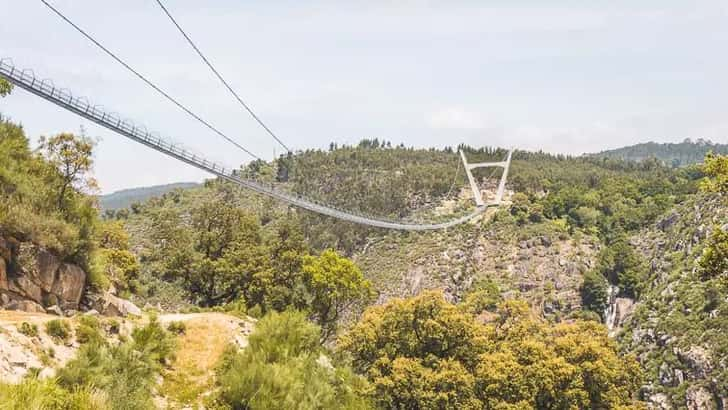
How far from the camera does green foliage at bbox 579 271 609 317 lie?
225 feet

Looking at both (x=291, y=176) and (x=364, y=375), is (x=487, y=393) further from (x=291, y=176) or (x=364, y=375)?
(x=291, y=176)

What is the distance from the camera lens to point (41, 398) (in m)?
6.85

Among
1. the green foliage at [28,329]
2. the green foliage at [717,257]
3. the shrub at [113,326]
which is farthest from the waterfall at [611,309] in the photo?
the green foliage at [28,329]

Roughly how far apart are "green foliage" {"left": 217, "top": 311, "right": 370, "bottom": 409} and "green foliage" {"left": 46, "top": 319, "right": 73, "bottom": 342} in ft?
12.3

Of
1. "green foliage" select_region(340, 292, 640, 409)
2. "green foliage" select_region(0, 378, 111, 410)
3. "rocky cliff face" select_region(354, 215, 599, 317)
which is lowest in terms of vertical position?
"green foliage" select_region(340, 292, 640, 409)

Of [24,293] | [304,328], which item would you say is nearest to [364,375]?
[304,328]

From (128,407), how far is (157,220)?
24121 millimetres

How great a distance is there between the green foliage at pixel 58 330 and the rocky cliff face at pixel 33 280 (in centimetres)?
390

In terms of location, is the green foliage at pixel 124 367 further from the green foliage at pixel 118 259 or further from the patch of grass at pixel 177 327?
the green foliage at pixel 118 259

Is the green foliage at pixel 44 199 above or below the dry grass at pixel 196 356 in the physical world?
above

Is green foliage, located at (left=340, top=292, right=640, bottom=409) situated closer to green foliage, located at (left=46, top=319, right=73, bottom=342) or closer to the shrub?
the shrub

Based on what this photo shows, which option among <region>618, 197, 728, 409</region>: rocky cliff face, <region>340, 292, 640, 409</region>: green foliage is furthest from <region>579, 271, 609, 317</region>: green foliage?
<region>340, 292, 640, 409</region>: green foliage

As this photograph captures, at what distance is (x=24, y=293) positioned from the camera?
59.8ft

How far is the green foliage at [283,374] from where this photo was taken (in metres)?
14.1
